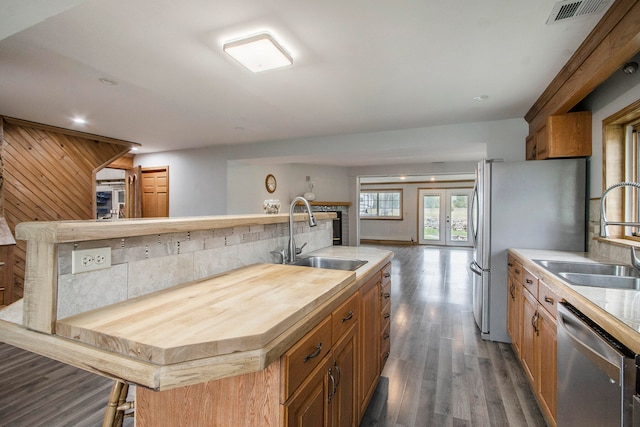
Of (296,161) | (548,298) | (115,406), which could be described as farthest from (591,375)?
(296,161)

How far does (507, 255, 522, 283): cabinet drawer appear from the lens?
8.33 feet

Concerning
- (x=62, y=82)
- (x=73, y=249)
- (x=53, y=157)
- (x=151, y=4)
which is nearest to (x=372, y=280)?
(x=73, y=249)

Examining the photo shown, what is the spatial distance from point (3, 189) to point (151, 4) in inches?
153

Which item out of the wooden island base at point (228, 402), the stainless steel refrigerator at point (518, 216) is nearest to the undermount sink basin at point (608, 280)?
the stainless steel refrigerator at point (518, 216)

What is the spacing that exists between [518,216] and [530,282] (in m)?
0.98

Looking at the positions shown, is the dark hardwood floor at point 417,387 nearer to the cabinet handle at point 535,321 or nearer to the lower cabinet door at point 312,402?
the cabinet handle at point 535,321

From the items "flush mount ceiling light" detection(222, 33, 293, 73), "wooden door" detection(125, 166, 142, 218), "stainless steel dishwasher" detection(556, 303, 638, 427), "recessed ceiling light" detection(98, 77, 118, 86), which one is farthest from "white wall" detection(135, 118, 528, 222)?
"stainless steel dishwasher" detection(556, 303, 638, 427)

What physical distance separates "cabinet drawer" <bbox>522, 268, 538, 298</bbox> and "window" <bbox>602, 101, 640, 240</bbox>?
0.73 m

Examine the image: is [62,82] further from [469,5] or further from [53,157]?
[469,5]

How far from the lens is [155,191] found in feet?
19.7

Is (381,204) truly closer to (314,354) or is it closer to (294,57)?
(294,57)

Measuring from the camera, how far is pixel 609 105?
2381 mm

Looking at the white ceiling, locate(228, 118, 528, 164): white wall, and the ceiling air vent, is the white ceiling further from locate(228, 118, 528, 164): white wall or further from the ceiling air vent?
locate(228, 118, 528, 164): white wall

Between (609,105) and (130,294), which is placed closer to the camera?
(130,294)
